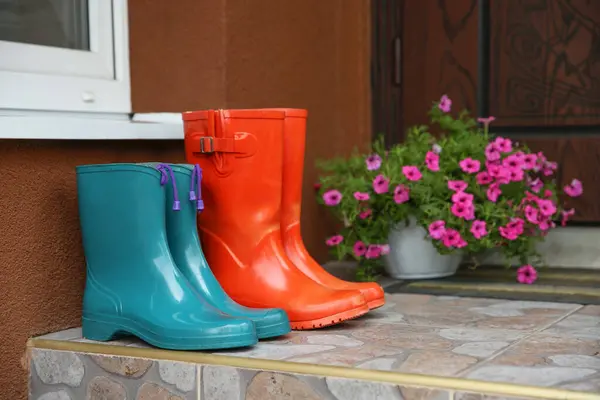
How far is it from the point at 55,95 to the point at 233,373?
0.73 meters

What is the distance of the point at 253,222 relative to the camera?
6.04 ft

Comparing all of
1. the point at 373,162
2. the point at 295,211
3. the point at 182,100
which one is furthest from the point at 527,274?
the point at 182,100

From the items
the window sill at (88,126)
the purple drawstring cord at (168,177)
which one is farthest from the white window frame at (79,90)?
the purple drawstring cord at (168,177)

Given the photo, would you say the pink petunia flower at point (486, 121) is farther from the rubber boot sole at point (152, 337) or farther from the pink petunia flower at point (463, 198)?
the rubber boot sole at point (152, 337)

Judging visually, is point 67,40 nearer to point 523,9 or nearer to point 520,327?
point 520,327

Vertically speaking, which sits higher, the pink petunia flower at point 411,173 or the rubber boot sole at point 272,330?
the pink petunia flower at point 411,173

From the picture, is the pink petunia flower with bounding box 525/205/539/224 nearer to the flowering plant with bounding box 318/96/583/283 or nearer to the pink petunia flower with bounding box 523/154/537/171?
the flowering plant with bounding box 318/96/583/283

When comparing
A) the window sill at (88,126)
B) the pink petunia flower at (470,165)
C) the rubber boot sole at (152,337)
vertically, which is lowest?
the rubber boot sole at (152,337)

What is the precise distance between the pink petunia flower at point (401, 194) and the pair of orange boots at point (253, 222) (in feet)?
1.40

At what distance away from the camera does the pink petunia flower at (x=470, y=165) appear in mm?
2293

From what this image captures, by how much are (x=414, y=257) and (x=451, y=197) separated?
19cm

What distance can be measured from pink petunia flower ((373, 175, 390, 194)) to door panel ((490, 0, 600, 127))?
1.63 ft

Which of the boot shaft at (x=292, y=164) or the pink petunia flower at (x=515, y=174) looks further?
the pink petunia flower at (x=515, y=174)

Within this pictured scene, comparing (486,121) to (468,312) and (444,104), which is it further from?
(468,312)
